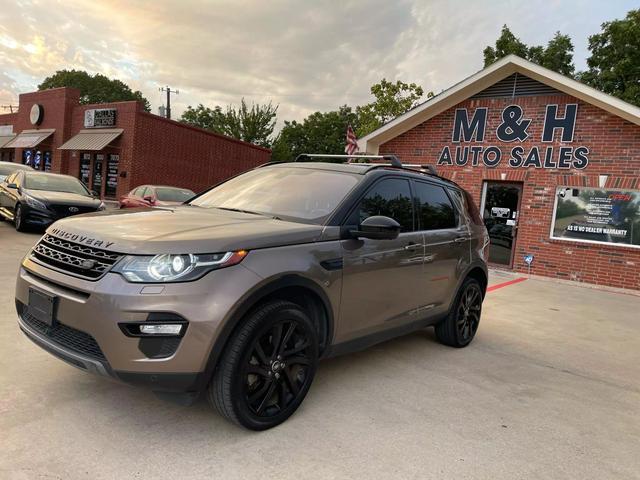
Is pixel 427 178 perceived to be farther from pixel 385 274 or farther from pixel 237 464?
pixel 237 464

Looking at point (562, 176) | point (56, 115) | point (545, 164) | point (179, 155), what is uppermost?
point (56, 115)

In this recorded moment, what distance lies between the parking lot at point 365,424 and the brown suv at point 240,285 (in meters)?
0.31

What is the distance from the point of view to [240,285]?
2604 mm

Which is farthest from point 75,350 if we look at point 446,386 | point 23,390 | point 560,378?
point 560,378

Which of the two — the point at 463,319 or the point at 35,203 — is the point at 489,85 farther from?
the point at 35,203

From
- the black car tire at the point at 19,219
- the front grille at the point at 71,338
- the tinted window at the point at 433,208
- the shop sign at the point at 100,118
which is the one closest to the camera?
the front grille at the point at 71,338

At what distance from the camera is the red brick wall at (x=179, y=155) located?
21.1m

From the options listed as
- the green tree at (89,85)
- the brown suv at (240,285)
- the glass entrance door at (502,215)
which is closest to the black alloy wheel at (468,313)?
the brown suv at (240,285)

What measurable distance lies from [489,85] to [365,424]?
10.8 metres

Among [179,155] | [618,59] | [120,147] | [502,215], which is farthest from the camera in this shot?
[618,59]

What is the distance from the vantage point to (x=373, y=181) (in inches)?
147

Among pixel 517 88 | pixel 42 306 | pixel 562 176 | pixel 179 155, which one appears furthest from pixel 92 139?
pixel 42 306

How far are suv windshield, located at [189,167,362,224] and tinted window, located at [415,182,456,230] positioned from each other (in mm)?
861

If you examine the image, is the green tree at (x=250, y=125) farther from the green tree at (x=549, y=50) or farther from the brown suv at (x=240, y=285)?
the brown suv at (x=240, y=285)
